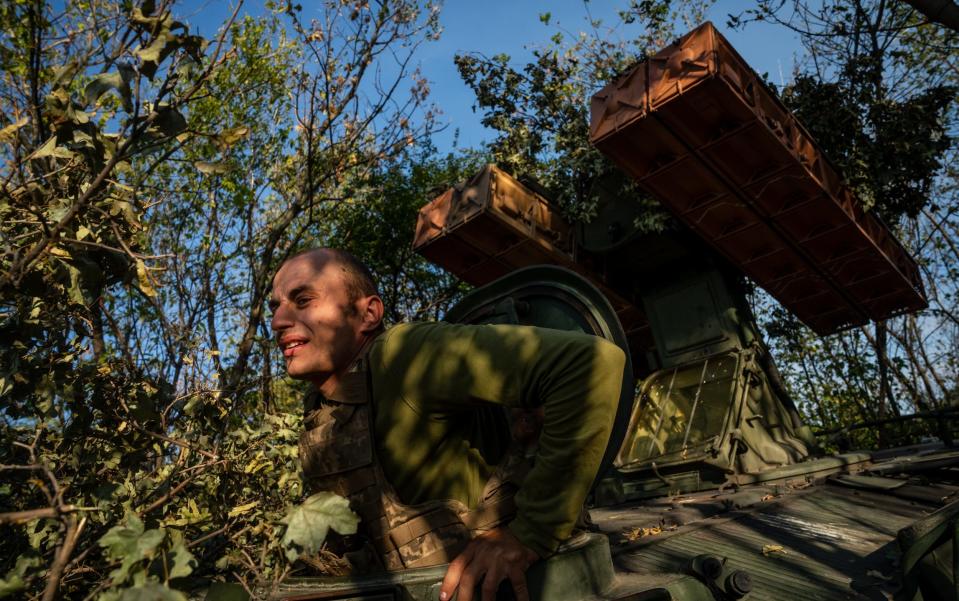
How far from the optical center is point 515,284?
9.38ft

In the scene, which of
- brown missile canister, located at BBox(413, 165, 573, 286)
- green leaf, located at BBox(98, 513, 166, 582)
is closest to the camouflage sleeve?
green leaf, located at BBox(98, 513, 166, 582)

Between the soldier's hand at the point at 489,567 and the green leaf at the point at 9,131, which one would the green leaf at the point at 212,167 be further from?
the soldier's hand at the point at 489,567

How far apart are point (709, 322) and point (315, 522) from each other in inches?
273

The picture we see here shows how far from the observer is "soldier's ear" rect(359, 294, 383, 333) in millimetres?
2719

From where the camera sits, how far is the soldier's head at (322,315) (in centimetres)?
258

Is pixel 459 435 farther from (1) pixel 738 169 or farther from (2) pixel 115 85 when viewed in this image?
(1) pixel 738 169

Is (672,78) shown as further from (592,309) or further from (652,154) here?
(592,309)

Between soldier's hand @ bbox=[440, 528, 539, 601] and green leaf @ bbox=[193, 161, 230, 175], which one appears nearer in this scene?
soldier's hand @ bbox=[440, 528, 539, 601]

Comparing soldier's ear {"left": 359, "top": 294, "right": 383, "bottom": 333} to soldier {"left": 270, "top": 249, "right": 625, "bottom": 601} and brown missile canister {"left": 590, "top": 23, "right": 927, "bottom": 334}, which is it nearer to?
soldier {"left": 270, "top": 249, "right": 625, "bottom": 601}

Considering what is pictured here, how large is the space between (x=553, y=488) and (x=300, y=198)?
9.59 metres

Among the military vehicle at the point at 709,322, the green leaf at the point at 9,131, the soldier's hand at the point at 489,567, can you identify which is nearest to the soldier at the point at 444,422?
the soldier's hand at the point at 489,567

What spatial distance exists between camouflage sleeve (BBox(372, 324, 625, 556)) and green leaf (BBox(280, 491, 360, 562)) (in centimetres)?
57

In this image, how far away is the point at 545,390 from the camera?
6.81 ft

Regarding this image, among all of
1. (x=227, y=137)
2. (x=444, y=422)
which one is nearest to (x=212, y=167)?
(x=227, y=137)
